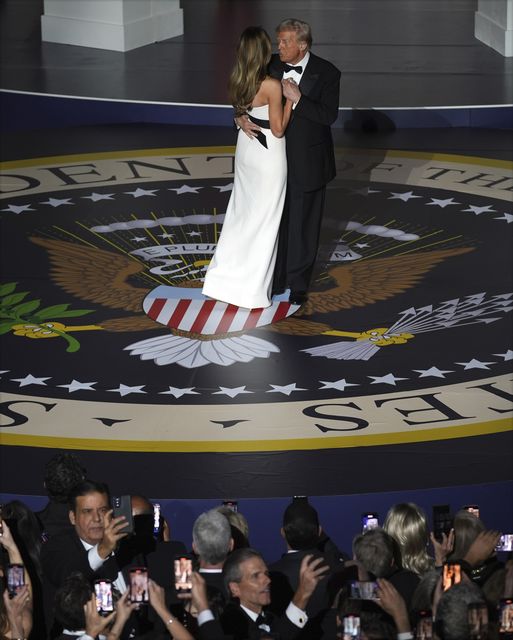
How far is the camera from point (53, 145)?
11422 mm

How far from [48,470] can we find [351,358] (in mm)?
2354

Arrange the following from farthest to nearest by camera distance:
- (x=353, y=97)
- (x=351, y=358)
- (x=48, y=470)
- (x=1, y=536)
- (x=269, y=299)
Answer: (x=353, y=97), (x=269, y=299), (x=351, y=358), (x=48, y=470), (x=1, y=536)

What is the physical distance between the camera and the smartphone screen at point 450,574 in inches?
170

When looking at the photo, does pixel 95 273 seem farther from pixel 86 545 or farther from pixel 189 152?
pixel 86 545

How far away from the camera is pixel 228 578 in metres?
4.47

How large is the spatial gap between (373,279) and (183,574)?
416 cm

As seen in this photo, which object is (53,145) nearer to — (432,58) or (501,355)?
(432,58)

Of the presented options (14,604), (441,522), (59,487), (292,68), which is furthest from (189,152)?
(14,604)

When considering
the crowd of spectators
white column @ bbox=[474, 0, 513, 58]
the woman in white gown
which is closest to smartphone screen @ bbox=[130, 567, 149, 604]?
the crowd of spectators

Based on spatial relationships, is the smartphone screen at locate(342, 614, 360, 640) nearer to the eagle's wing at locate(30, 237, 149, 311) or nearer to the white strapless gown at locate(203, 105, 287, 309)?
→ the white strapless gown at locate(203, 105, 287, 309)

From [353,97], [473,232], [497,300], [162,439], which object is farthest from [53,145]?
[162,439]

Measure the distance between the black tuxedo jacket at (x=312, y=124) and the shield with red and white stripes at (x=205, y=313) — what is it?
66cm

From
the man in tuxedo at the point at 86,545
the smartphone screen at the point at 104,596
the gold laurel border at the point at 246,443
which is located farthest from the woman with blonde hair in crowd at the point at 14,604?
the gold laurel border at the point at 246,443

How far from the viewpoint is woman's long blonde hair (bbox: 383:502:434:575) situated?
4867 millimetres
